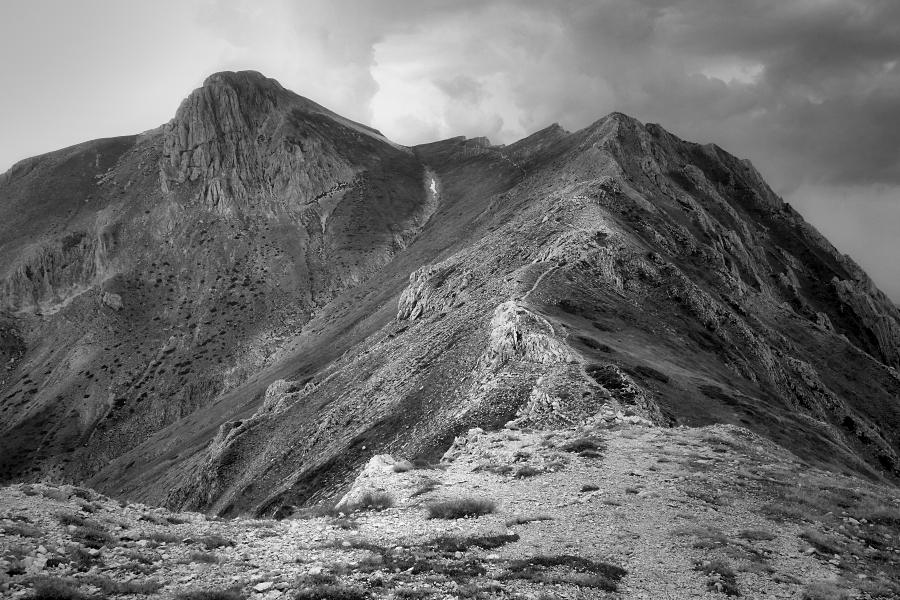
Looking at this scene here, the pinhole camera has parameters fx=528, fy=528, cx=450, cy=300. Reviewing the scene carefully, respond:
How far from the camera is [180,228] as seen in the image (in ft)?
627

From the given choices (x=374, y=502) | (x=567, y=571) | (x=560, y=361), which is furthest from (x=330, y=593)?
(x=560, y=361)

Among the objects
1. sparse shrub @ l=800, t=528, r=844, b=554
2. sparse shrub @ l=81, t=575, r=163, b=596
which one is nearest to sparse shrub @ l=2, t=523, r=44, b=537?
sparse shrub @ l=81, t=575, r=163, b=596

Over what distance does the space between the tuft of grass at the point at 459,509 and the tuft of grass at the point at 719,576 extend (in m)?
8.37

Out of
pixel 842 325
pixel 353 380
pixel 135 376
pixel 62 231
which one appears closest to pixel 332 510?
pixel 353 380

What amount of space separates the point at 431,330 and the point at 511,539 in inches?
1784

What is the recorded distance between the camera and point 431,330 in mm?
63844

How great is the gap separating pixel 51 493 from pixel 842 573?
1089 inches

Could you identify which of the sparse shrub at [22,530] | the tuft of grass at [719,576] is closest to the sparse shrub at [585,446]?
the tuft of grass at [719,576]

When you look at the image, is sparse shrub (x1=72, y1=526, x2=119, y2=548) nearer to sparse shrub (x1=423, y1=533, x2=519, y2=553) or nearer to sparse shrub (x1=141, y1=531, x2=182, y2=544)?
sparse shrub (x1=141, y1=531, x2=182, y2=544)

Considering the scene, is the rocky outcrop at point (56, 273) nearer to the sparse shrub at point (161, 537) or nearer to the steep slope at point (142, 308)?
the steep slope at point (142, 308)

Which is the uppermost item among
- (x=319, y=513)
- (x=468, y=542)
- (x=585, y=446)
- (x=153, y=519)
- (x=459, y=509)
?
(x=585, y=446)

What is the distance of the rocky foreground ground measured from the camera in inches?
584

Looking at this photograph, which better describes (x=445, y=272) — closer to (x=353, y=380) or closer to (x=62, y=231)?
(x=353, y=380)

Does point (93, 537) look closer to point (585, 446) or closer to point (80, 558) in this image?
point (80, 558)
